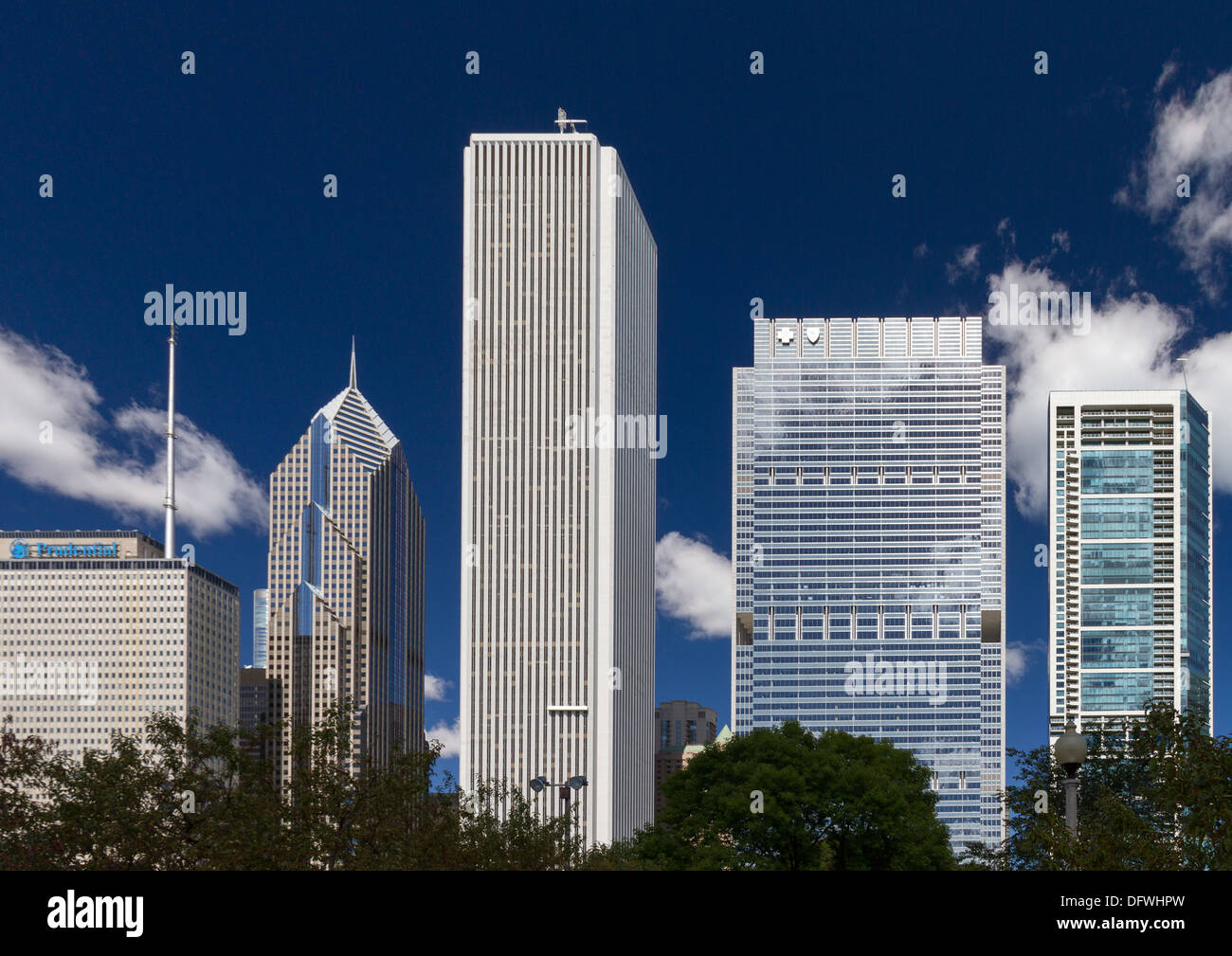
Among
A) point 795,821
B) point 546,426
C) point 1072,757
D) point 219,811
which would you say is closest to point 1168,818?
point 1072,757

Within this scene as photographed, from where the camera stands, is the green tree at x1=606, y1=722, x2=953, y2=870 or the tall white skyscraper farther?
the tall white skyscraper

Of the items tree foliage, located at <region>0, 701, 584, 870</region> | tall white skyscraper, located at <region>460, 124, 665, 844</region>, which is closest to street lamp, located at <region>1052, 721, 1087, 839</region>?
tree foliage, located at <region>0, 701, 584, 870</region>

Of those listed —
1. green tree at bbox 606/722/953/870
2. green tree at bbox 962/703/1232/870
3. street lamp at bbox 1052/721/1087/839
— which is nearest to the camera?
green tree at bbox 962/703/1232/870

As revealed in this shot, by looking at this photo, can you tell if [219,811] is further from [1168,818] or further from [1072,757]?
[1168,818]

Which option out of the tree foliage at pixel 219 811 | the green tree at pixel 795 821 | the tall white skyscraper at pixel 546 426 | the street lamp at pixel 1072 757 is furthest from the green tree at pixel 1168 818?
the tall white skyscraper at pixel 546 426

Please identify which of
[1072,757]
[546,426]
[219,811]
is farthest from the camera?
[546,426]

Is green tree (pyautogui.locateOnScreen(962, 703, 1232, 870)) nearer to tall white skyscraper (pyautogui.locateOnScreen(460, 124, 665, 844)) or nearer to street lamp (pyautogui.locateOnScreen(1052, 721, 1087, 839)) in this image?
street lamp (pyautogui.locateOnScreen(1052, 721, 1087, 839))

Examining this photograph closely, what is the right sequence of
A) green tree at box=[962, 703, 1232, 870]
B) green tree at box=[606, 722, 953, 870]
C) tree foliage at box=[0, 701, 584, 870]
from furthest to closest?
green tree at box=[606, 722, 953, 870], tree foliage at box=[0, 701, 584, 870], green tree at box=[962, 703, 1232, 870]

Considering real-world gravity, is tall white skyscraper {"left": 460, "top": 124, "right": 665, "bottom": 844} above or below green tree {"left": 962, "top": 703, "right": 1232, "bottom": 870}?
above

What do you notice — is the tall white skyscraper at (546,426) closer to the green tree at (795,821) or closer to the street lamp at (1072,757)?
the green tree at (795,821)
